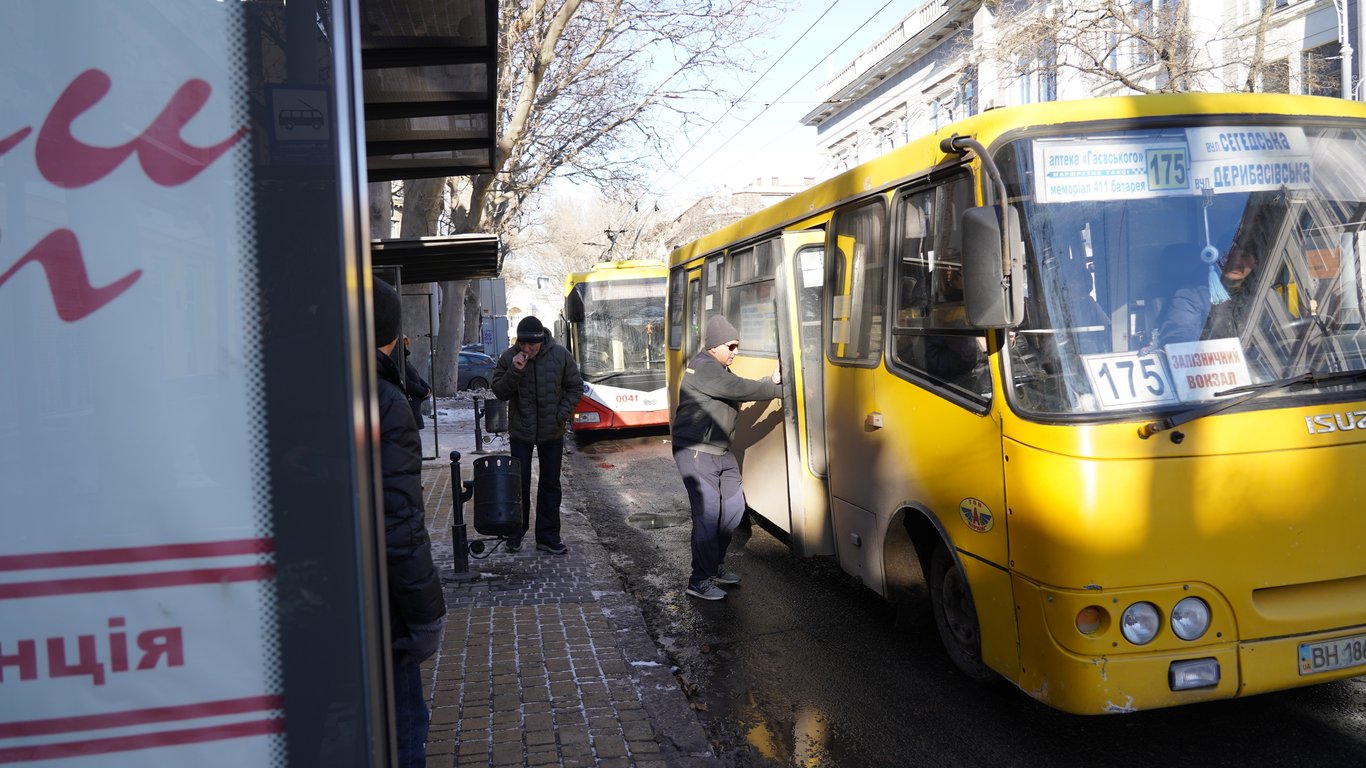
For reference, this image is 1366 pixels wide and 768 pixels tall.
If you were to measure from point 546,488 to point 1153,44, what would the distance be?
15882mm

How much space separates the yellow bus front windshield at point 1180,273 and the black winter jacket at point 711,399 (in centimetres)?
267

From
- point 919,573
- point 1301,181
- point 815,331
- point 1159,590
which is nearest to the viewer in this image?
point 1159,590

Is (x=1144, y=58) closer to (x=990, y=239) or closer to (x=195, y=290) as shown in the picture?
(x=990, y=239)

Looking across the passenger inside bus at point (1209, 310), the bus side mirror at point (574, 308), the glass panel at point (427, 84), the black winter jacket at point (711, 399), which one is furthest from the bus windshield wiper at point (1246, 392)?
the bus side mirror at point (574, 308)

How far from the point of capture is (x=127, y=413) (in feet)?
5.81

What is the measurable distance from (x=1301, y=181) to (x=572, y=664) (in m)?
4.28

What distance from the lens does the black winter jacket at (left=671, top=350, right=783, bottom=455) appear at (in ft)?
22.0

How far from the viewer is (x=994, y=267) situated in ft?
13.1

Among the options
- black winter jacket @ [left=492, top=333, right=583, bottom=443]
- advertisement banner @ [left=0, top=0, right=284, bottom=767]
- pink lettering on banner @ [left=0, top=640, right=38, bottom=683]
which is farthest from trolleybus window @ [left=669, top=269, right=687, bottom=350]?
pink lettering on banner @ [left=0, top=640, right=38, bottom=683]

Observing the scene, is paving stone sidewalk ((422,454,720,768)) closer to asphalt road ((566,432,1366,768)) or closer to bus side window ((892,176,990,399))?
asphalt road ((566,432,1366,768))

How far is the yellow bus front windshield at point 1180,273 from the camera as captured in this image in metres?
4.04

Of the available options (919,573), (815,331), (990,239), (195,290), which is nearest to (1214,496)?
(990,239)

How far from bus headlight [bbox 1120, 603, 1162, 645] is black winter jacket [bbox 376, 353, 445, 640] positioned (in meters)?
2.53

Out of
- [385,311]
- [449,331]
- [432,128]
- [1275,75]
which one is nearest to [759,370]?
[432,128]
